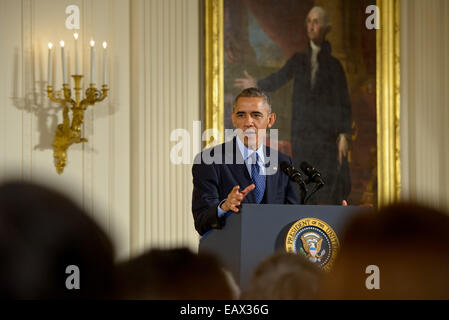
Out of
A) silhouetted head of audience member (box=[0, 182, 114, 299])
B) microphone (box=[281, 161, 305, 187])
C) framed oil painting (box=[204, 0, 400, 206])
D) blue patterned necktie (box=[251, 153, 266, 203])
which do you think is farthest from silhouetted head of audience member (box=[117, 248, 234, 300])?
framed oil painting (box=[204, 0, 400, 206])

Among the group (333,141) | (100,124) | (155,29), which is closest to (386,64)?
(333,141)

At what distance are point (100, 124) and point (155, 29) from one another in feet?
4.17

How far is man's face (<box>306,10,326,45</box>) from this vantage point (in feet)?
27.6

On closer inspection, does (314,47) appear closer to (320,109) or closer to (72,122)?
(320,109)

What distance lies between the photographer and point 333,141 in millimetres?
8445

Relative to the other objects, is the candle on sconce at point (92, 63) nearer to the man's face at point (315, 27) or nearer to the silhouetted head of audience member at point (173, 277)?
the man's face at point (315, 27)

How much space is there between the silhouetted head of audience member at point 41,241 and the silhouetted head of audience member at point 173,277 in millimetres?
126

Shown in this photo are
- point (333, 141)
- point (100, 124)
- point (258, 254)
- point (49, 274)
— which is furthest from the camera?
point (333, 141)

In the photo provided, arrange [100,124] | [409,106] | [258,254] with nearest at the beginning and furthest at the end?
[258,254] → [100,124] → [409,106]

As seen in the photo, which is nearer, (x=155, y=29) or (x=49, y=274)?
(x=49, y=274)

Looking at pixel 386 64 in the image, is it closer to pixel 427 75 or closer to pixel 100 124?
pixel 427 75

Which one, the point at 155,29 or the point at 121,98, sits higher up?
the point at 155,29

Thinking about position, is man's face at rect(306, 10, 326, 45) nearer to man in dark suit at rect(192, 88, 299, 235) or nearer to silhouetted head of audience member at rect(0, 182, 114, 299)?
man in dark suit at rect(192, 88, 299, 235)

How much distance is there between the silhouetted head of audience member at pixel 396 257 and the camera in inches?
44.7
